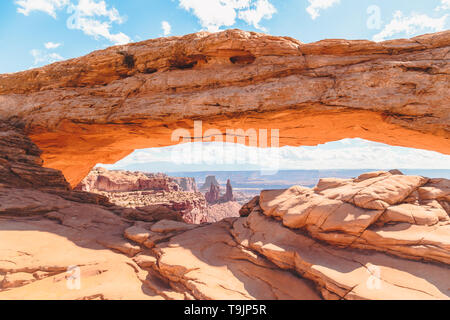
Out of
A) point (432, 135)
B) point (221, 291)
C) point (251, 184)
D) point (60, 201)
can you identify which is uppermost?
point (432, 135)

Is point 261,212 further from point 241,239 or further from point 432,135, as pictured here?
point 432,135

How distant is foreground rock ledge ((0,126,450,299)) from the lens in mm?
4715

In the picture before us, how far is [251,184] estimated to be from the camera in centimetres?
18300

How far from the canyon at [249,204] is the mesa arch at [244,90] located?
60mm

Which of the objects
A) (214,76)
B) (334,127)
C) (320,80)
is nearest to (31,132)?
(214,76)

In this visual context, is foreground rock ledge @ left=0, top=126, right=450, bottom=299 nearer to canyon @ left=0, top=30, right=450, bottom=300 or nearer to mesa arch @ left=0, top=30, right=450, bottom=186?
canyon @ left=0, top=30, right=450, bottom=300

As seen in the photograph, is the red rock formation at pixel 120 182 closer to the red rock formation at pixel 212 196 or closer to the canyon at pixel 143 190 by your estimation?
the canyon at pixel 143 190

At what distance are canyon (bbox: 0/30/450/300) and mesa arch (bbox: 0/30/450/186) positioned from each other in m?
0.06

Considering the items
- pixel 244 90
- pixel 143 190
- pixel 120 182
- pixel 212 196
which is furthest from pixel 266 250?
pixel 212 196

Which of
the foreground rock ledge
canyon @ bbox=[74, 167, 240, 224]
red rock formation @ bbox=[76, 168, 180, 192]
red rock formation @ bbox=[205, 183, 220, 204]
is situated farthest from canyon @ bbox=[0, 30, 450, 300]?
red rock formation @ bbox=[205, 183, 220, 204]

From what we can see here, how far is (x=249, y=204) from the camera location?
32.1 feet

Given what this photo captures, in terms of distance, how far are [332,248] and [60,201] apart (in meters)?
11.4

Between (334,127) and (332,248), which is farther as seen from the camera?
(334,127)

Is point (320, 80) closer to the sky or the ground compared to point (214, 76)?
closer to the ground
